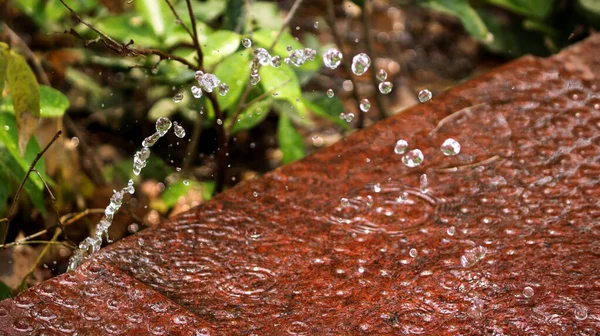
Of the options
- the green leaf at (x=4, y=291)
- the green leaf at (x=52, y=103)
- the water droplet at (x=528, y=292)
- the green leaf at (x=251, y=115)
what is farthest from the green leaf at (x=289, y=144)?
the water droplet at (x=528, y=292)

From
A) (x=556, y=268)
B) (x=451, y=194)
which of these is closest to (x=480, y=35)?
(x=451, y=194)

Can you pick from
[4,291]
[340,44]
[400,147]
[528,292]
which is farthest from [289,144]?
[528,292]

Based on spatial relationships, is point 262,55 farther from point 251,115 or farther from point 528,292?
point 528,292

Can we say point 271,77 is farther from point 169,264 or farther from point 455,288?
point 455,288

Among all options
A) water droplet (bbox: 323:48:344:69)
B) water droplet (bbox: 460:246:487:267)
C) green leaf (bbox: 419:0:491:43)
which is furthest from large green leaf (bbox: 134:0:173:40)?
water droplet (bbox: 460:246:487:267)

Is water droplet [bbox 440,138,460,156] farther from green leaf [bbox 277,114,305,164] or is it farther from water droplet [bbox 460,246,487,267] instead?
green leaf [bbox 277,114,305,164]
